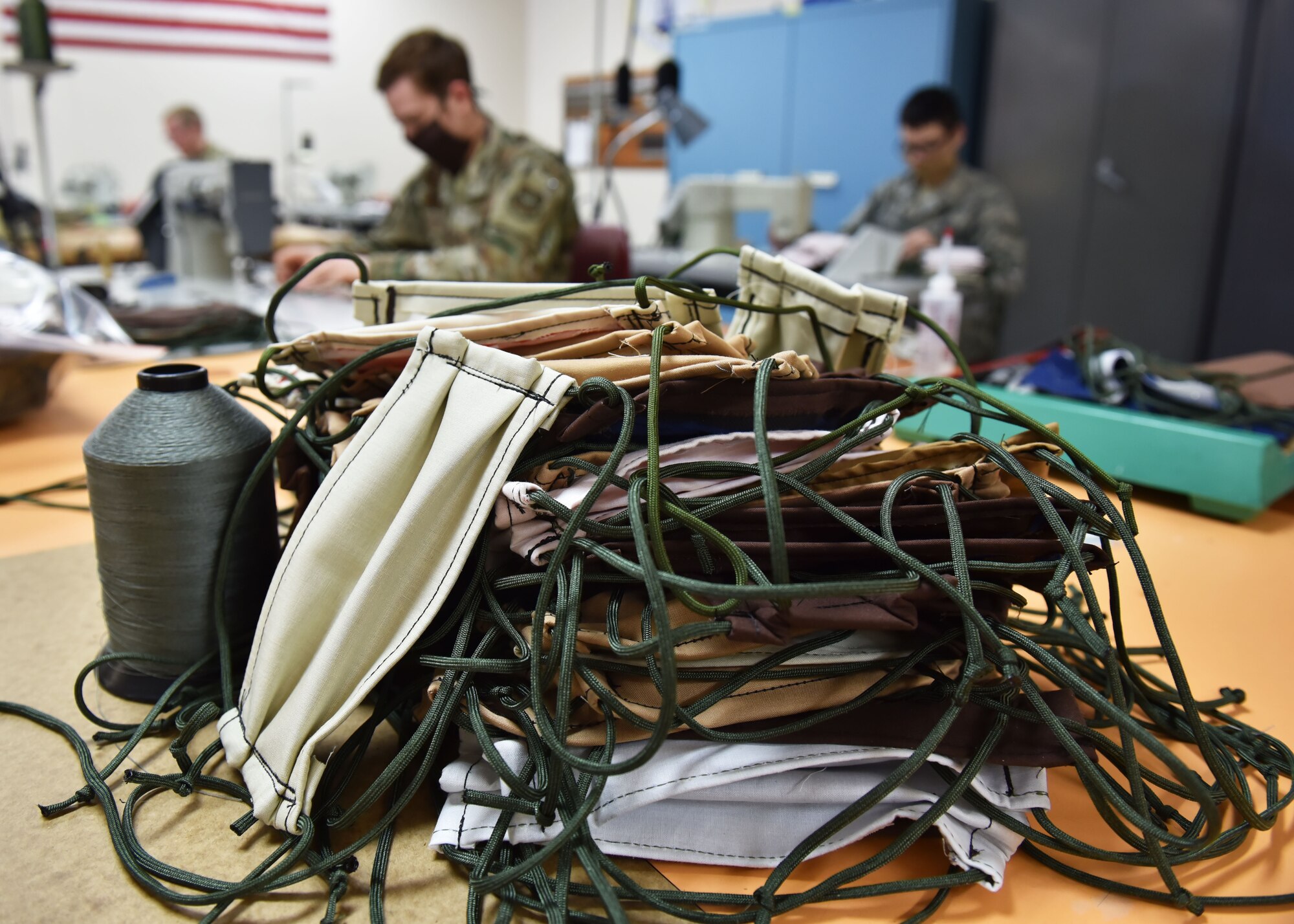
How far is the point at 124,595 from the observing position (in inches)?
27.5

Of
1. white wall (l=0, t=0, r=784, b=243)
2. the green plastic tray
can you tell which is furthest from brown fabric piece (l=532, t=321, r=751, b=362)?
white wall (l=0, t=0, r=784, b=243)

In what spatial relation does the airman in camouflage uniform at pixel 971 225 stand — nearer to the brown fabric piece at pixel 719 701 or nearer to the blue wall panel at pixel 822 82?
the blue wall panel at pixel 822 82

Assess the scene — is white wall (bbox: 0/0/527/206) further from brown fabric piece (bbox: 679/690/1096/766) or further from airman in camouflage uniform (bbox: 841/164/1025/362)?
brown fabric piece (bbox: 679/690/1096/766)

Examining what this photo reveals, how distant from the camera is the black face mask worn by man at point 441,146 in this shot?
2387 millimetres

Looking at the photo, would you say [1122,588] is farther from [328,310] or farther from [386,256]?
[386,256]

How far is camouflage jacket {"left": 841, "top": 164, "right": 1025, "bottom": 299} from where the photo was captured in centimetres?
301

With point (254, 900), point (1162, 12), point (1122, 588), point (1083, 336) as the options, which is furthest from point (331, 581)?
point (1162, 12)

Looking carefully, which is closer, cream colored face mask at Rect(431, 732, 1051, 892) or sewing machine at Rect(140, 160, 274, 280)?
cream colored face mask at Rect(431, 732, 1051, 892)

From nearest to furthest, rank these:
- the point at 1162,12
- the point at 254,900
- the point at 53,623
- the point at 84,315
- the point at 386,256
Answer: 1. the point at 254,900
2. the point at 53,623
3. the point at 84,315
4. the point at 386,256
5. the point at 1162,12

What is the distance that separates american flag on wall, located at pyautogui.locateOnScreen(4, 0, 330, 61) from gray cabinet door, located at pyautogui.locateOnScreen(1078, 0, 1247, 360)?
4.90m

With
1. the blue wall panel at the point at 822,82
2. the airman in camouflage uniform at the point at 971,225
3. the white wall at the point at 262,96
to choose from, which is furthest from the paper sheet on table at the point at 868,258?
the white wall at the point at 262,96

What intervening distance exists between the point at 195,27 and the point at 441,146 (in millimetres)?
4118

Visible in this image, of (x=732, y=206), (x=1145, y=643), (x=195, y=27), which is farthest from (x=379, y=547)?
(x=195, y=27)

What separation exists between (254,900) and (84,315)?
4.56ft
